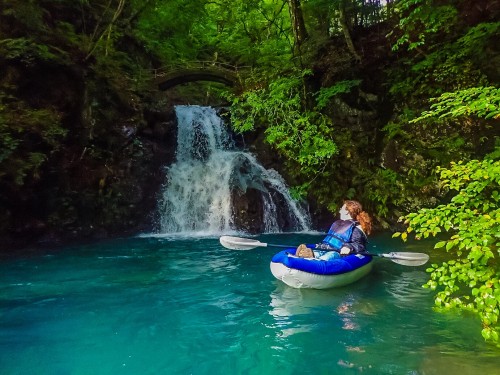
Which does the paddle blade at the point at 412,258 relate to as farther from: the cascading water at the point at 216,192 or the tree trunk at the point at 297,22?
the tree trunk at the point at 297,22

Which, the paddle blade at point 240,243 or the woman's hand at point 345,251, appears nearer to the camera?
the woman's hand at point 345,251

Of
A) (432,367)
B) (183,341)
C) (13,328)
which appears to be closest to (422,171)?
(432,367)

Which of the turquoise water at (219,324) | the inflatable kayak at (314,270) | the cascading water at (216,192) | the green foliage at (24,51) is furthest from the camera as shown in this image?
the cascading water at (216,192)

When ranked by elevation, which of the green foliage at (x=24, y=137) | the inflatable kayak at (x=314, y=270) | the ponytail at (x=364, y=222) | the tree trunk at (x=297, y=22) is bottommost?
the inflatable kayak at (x=314, y=270)

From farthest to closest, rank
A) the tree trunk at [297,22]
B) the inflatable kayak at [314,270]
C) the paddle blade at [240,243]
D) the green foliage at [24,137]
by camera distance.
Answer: the tree trunk at [297,22]
the green foliage at [24,137]
the paddle blade at [240,243]
the inflatable kayak at [314,270]

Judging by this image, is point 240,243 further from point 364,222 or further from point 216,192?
point 216,192

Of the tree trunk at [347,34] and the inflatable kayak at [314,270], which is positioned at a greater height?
the tree trunk at [347,34]

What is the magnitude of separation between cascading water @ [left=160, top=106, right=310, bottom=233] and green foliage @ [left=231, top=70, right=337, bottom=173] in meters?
1.54

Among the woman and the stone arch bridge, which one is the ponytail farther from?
the stone arch bridge

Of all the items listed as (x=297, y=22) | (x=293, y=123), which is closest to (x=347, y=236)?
(x=293, y=123)

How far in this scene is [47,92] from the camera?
1127 cm

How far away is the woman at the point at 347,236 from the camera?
6910 millimetres

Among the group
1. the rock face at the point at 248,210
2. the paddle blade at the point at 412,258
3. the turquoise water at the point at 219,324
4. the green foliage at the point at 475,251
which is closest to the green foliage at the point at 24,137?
the turquoise water at the point at 219,324

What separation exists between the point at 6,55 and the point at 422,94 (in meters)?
12.3
